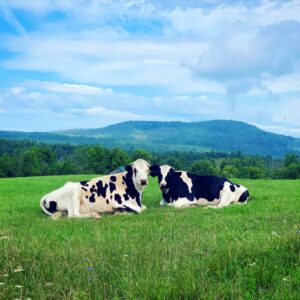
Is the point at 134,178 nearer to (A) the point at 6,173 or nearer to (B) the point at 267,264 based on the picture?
(B) the point at 267,264

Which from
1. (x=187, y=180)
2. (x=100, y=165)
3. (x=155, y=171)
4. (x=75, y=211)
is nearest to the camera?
(x=75, y=211)

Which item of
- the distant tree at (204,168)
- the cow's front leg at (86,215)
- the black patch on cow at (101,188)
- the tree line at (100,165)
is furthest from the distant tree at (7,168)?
the cow's front leg at (86,215)

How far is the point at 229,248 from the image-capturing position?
8.23m

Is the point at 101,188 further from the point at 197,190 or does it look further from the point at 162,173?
the point at 197,190

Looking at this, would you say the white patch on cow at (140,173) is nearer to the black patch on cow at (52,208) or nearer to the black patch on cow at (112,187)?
the black patch on cow at (112,187)

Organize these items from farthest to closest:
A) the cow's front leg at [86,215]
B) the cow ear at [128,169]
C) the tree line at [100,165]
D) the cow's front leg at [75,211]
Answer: the tree line at [100,165] < the cow ear at [128,169] < the cow's front leg at [75,211] < the cow's front leg at [86,215]

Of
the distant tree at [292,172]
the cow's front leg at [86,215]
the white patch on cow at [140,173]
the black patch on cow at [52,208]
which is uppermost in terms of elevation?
the white patch on cow at [140,173]

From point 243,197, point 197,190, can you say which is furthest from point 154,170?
point 243,197

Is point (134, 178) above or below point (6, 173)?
above

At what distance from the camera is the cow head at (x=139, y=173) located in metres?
16.5

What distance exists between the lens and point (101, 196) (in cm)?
1623

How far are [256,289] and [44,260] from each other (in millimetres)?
3512

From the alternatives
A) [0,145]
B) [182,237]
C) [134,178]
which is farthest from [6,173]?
[182,237]

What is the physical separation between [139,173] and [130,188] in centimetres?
69
